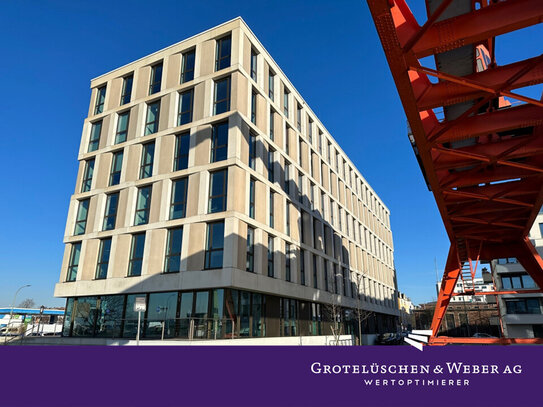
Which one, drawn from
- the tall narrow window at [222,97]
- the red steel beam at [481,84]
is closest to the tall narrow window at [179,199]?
the tall narrow window at [222,97]

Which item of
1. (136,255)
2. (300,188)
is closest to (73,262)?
(136,255)

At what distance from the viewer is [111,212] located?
94.0 feet

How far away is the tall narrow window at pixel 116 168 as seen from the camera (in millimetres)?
29444

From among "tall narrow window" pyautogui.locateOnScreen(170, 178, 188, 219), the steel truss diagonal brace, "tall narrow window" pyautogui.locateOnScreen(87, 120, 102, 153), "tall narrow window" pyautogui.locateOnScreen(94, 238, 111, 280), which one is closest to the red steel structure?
the steel truss diagonal brace

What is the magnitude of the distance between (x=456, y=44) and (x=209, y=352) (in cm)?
599

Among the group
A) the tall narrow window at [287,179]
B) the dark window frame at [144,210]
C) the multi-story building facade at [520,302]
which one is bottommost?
the multi-story building facade at [520,302]

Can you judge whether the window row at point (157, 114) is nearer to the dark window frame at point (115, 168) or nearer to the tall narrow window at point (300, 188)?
the dark window frame at point (115, 168)

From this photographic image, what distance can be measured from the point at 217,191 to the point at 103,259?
1067cm

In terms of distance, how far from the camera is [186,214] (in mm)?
24703

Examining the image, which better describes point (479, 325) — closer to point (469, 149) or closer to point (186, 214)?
point (186, 214)

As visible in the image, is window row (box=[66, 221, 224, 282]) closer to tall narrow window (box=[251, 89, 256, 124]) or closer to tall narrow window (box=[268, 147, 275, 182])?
tall narrow window (box=[268, 147, 275, 182])

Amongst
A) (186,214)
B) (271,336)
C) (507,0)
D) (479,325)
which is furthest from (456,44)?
(479,325)

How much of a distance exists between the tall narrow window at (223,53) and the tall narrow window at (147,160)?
7703mm

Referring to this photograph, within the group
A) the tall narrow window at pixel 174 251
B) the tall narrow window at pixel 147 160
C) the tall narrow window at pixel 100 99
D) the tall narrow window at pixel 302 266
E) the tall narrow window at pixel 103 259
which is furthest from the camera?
the tall narrow window at pixel 100 99
